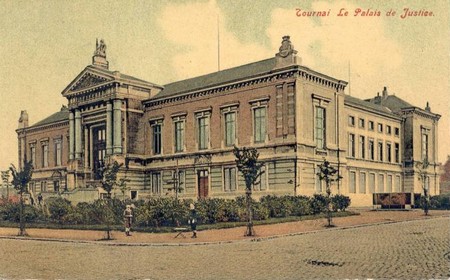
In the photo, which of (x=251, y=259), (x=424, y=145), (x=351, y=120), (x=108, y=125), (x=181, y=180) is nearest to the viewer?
(x=251, y=259)

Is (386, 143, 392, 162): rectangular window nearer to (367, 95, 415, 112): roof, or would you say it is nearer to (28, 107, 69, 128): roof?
(367, 95, 415, 112): roof

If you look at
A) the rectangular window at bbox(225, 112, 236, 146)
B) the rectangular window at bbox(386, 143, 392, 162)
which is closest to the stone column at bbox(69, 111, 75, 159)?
the rectangular window at bbox(225, 112, 236, 146)

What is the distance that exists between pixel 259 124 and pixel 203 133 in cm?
647

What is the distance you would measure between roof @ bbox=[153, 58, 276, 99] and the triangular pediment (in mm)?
5019

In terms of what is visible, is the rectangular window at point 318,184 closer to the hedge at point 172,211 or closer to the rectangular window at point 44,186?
the hedge at point 172,211

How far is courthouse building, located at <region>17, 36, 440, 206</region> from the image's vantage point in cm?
3772

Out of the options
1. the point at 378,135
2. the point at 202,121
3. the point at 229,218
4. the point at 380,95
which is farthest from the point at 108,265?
the point at 380,95

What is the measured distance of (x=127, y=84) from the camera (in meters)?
48.1

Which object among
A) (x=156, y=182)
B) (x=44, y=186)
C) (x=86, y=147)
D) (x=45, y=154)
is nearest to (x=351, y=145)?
(x=156, y=182)

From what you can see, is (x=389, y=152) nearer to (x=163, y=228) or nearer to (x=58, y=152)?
(x=163, y=228)

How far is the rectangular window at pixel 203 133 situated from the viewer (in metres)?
43.7

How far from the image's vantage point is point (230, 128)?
4194 cm

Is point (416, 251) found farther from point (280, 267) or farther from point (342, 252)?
point (280, 267)

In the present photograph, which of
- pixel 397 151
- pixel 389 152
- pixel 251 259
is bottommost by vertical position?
pixel 251 259
